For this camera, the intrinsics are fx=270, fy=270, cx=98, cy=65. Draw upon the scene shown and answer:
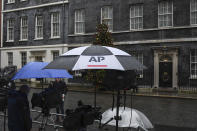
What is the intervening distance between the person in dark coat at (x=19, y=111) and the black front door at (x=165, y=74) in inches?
749

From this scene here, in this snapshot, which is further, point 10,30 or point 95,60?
point 10,30

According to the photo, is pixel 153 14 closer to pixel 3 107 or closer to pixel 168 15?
pixel 168 15

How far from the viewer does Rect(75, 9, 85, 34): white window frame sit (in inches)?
1147

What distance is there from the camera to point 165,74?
23.7 meters

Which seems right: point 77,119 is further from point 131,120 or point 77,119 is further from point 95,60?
point 131,120

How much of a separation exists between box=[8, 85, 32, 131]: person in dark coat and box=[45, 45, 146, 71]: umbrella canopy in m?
0.99

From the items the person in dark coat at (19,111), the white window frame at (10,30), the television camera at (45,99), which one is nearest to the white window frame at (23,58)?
the white window frame at (10,30)

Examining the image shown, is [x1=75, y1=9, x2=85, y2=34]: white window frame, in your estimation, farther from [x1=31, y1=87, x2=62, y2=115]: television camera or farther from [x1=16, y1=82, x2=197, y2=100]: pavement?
[x1=31, y1=87, x2=62, y2=115]: television camera

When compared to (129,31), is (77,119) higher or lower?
lower

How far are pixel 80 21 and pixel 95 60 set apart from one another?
23502 millimetres

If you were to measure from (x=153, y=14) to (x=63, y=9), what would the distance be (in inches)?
414

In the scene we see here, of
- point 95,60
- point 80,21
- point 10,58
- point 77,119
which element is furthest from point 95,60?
point 10,58

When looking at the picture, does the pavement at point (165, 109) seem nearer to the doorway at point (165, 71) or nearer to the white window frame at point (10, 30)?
the doorway at point (165, 71)

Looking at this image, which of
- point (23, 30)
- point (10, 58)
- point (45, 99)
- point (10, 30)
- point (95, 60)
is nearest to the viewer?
point (95, 60)
